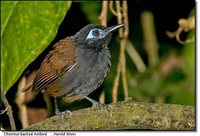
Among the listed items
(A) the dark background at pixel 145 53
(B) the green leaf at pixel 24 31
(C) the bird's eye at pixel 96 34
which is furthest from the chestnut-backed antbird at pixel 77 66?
(B) the green leaf at pixel 24 31

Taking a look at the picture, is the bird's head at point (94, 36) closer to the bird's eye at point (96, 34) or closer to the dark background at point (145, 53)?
the bird's eye at point (96, 34)

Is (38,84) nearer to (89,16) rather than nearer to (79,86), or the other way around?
(79,86)

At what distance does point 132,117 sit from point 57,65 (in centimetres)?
51

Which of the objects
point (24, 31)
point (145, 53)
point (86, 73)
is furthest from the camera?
point (145, 53)

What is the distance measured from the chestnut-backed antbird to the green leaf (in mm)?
286

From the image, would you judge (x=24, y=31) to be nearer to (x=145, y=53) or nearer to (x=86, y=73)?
(x=86, y=73)

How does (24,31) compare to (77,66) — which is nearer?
(24,31)

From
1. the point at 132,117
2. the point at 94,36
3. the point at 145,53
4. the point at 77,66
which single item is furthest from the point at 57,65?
the point at 145,53

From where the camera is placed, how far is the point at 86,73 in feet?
8.55

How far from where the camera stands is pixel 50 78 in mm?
2654

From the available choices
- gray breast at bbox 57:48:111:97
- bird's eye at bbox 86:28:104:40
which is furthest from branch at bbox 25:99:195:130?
bird's eye at bbox 86:28:104:40

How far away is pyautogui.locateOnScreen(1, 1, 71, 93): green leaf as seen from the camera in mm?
2229

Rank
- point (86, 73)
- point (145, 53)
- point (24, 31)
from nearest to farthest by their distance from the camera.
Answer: point (24, 31)
point (86, 73)
point (145, 53)

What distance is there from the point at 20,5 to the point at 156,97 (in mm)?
1305
